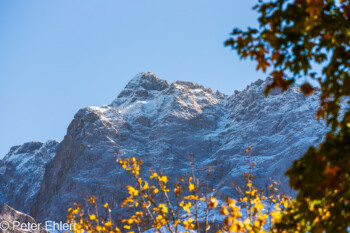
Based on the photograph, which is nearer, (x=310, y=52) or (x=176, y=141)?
(x=310, y=52)

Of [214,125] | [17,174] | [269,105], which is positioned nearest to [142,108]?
[214,125]

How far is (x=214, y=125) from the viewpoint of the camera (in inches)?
6983

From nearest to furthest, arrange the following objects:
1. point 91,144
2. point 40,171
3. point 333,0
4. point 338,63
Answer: point 338,63
point 333,0
point 91,144
point 40,171

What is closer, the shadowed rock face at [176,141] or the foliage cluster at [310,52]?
the foliage cluster at [310,52]

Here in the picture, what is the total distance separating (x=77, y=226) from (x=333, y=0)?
242 inches

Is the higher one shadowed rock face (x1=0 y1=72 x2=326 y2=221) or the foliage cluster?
shadowed rock face (x1=0 y1=72 x2=326 y2=221)

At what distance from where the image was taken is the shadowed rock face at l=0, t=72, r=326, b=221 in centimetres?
14025

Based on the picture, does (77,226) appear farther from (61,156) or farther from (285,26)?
(61,156)

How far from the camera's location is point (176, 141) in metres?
162

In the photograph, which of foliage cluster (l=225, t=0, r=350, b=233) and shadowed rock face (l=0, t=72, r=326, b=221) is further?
shadowed rock face (l=0, t=72, r=326, b=221)

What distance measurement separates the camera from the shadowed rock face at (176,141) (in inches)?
5522

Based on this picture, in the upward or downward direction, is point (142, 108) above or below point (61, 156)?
above

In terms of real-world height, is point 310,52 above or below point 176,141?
below

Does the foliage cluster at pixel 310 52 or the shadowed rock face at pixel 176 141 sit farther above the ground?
the shadowed rock face at pixel 176 141
